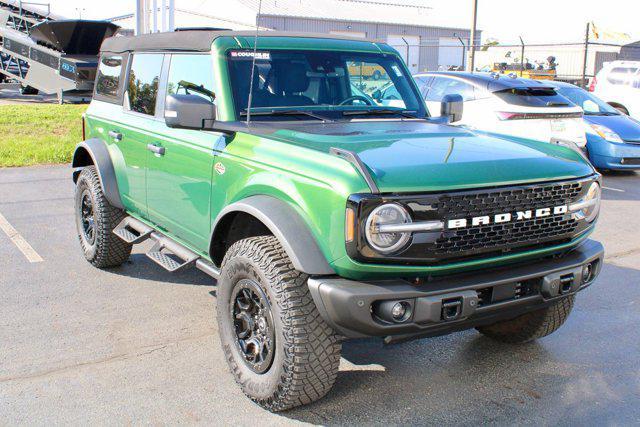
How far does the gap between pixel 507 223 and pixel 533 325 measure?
1242 mm

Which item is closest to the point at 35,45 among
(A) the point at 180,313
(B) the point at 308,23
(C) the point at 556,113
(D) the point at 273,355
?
(C) the point at 556,113

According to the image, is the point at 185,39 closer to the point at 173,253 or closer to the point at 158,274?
the point at 173,253

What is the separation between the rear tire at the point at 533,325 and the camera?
4340mm

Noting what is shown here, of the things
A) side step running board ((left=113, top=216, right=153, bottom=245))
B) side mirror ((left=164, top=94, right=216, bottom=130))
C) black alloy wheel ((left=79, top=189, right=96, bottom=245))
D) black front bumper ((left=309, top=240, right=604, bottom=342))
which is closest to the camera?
black front bumper ((left=309, top=240, right=604, bottom=342))

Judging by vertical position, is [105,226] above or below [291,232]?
below

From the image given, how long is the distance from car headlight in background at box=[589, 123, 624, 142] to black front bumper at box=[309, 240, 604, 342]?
880cm

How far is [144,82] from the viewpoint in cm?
530

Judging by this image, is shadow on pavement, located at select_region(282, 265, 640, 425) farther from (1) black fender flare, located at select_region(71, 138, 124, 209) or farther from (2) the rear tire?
(1) black fender flare, located at select_region(71, 138, 124, 209)

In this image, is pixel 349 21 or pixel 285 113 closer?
pixel 285 113

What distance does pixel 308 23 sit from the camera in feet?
142

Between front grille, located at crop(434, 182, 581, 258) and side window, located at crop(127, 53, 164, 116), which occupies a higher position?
side window, located at crop(127, 53, 164, 116)

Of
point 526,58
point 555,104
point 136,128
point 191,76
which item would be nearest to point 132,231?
point 136,128

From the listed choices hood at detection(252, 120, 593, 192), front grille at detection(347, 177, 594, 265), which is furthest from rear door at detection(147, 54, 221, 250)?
front grille at detection(347, 177, 594, 265)

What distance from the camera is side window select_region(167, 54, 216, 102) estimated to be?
174 inches
